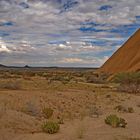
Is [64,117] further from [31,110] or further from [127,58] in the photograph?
[127,58]

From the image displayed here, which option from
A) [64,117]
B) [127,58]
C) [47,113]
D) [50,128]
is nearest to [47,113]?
[47,113]

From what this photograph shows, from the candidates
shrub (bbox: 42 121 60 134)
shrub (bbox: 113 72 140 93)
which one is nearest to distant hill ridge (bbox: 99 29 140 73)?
shrub (bbox: 113 72 140 93)

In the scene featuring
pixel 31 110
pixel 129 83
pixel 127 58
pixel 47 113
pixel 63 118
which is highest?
pixel 127 58

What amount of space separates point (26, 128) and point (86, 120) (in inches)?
178

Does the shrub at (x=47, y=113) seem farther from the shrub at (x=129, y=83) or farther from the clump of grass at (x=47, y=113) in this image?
the shrub at (x=129, y=83)

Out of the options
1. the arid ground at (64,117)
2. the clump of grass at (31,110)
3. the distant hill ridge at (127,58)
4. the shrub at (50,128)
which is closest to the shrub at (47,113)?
the arid ground at (64,117)

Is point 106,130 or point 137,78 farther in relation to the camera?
point 137,78

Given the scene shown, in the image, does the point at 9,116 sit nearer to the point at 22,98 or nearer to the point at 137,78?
the point at 22,98

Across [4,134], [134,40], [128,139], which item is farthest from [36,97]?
[134,40]

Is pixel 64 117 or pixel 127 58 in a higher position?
pixel 127 58

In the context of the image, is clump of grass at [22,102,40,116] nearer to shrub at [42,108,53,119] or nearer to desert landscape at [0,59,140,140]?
desert landscape at [0,59,140,140]

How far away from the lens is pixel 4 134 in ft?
41.7

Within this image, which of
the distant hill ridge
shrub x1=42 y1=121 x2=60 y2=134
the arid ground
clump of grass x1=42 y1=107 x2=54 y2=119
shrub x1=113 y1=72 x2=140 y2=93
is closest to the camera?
the arid ground

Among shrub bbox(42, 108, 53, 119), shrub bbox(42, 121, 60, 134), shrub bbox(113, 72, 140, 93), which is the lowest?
shrub bbox(42, 121, 60, 134)
